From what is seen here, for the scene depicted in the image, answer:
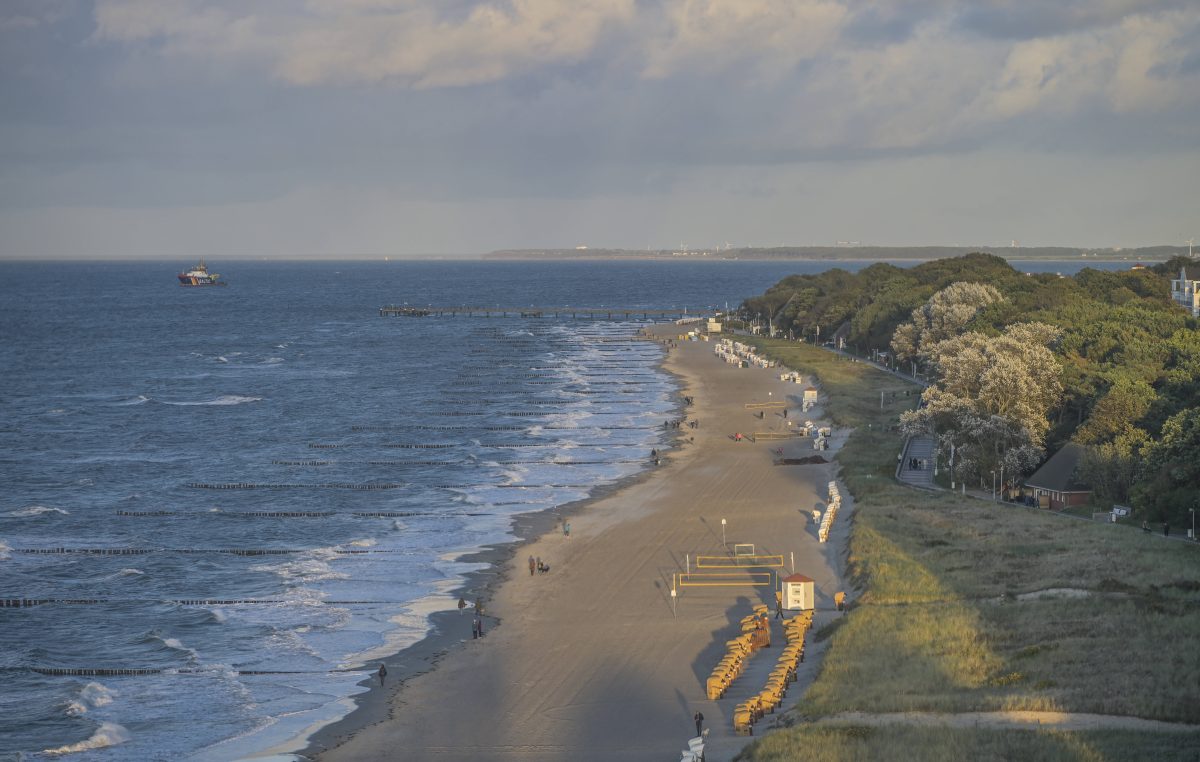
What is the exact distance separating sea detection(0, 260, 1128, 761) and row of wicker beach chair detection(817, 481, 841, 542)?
556 inches

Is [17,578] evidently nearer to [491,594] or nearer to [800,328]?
[491,594]

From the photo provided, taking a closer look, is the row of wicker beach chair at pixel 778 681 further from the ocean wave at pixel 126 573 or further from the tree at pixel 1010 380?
the tree at pixel 1010 380

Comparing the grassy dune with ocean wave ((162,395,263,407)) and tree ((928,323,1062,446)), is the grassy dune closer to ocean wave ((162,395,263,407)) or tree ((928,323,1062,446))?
tree ((928,323,1062,446))

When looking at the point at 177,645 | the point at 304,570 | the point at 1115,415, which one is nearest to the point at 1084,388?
the point at 1115,415

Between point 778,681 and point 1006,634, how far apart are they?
7.83m

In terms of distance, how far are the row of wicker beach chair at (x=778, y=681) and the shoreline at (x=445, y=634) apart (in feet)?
35.7

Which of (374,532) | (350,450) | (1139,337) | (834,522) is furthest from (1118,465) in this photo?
(350,450)

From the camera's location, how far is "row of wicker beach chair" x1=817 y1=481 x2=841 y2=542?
58.7 metres

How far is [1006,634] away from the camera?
3975 centimetres

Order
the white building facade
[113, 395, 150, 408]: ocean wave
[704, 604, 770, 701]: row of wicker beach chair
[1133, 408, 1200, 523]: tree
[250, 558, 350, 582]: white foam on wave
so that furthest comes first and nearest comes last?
the white building facade, [113, 395, 150, 408]: ocean wave, [1133, 408, 1200, 523]: tree, [250, 558, 350, 582]: white foam on wave, [704, 604, 770, 701]: row of wicker beach chair

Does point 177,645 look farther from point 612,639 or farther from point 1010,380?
point 1010,380

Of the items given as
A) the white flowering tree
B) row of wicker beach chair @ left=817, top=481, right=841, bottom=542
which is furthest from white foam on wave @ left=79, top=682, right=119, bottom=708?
the white flowering tree

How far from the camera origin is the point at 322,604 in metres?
49.3

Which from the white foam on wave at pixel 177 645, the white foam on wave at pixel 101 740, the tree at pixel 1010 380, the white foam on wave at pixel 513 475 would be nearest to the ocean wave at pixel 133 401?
the white foam on wave at pixel 513 475
